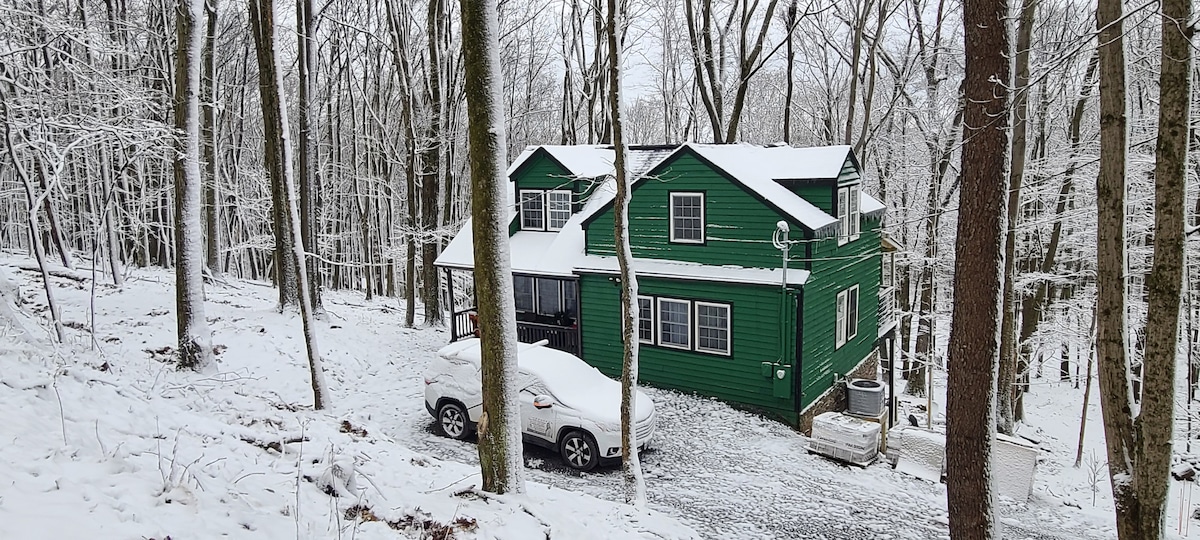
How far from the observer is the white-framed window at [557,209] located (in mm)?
18587

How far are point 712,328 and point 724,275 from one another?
4.07 feet

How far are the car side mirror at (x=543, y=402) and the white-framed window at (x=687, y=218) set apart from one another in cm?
552

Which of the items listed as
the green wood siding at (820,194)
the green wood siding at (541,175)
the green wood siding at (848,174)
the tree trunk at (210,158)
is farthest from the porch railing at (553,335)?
the tree trunk at (210,158)

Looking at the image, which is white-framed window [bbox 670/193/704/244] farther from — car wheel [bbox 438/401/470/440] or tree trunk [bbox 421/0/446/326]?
tree trunk [bbox 421/0/446/326]

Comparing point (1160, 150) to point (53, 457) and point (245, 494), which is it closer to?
point (245, 494)

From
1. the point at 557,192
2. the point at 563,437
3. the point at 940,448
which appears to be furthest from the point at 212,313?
the point at 940,448

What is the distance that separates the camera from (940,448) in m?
12.3

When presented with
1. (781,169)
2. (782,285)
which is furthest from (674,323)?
(781,169)

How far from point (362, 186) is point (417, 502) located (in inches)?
1167

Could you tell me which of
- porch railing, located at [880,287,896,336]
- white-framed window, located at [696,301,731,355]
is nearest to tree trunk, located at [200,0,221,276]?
white-framed window, located at [696,301,731,355]

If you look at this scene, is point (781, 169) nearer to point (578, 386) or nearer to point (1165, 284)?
point (578, 386)

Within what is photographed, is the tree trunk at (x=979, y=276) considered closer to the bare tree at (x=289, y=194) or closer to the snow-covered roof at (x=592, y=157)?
the bare tree at (x=289, y=194)

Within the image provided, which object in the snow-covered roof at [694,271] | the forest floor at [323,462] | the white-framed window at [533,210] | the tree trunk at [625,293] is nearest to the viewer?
the forest floor at [323,462]

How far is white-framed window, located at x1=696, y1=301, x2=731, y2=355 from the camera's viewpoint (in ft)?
48.5
